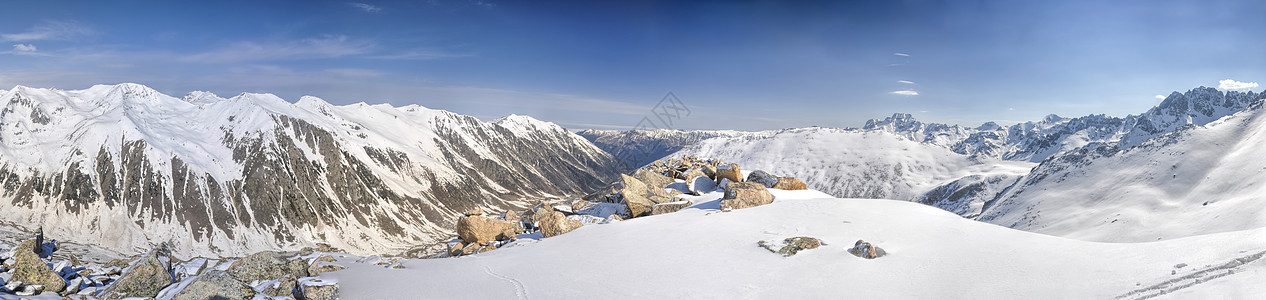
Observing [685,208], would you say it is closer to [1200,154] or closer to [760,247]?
[760,247]

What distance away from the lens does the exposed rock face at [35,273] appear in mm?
13930

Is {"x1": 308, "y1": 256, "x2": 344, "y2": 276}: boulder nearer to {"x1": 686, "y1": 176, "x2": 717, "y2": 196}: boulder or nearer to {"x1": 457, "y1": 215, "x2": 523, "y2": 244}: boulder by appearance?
{"x1": 457, "y1": 215, "x2": 523, "y2": 244}: boulder

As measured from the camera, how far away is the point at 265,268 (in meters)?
14.8

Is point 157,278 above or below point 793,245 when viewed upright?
below

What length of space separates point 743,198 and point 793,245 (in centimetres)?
965

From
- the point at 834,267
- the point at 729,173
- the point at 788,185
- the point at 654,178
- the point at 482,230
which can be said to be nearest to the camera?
the point at 834,267

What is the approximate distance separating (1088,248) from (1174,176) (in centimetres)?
12769

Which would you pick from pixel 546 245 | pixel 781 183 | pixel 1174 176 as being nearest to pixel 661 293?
pixel 546 245

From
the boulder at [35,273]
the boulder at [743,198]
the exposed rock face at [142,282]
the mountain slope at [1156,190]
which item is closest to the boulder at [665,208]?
the boulder at [743,198]

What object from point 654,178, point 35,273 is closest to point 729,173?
point 654,178

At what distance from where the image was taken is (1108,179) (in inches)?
4400

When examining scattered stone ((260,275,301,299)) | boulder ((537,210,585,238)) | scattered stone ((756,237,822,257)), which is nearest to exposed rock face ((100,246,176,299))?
scattered stone ((260,275,301,299))

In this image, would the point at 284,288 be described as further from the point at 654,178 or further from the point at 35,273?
the point at 654,178

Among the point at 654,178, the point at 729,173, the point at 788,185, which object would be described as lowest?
the point at 788,185
